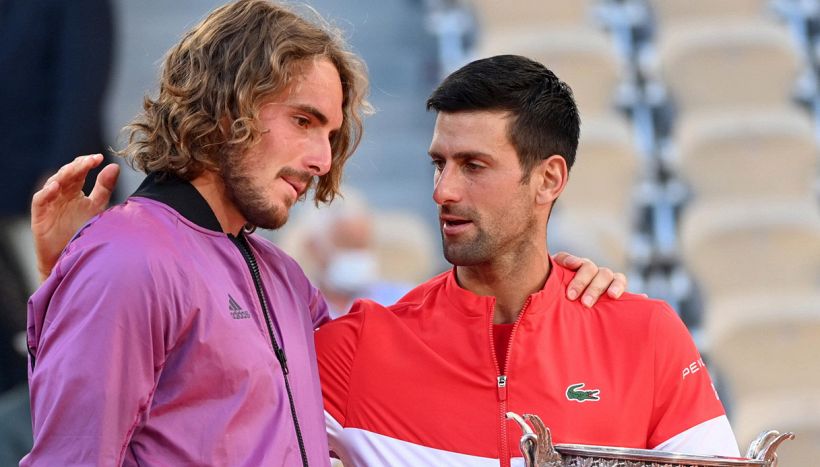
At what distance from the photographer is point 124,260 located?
75.2 inches

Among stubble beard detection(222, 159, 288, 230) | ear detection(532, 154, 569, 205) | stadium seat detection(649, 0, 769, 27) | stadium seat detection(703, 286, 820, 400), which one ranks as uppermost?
stadium seat detection(649, 0, 769, 27)

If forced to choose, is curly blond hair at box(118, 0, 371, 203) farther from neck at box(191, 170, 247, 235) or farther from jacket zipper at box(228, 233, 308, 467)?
jacket zipper at box(228, 233, 308, 467)

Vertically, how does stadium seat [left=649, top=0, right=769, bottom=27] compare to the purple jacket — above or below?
above

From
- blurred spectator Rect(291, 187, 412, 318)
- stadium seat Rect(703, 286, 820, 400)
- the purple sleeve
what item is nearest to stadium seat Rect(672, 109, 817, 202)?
stadium seat Rect(703, 286, 820, 400)

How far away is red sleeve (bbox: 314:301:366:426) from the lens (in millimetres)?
2430

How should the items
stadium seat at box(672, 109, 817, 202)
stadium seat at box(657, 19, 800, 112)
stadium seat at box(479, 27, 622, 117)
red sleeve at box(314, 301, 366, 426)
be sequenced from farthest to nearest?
stadium seat at box(657, 19, 800, 112) → stadium seat at box(479, 27, 622, 117) → stadium seat at box(672, 109, 817, 202) → red sleeve at box(314, 301, 366, 426)

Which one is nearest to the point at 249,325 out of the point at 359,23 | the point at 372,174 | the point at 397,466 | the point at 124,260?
the point at 124,260

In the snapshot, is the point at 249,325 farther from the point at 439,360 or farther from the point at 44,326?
the point at 439,360

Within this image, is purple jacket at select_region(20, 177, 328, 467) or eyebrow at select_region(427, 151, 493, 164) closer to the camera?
purple jacket at select_region(20, 177, 328, 467)

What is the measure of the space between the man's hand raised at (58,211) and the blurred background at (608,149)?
202 centimetres

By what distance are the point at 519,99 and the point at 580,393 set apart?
607 mm

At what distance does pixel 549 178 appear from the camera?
259 centimetres

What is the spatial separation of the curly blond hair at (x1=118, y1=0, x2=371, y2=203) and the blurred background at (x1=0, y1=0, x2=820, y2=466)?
7.14 ft

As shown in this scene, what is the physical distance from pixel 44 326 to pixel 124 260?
0.17 metres
